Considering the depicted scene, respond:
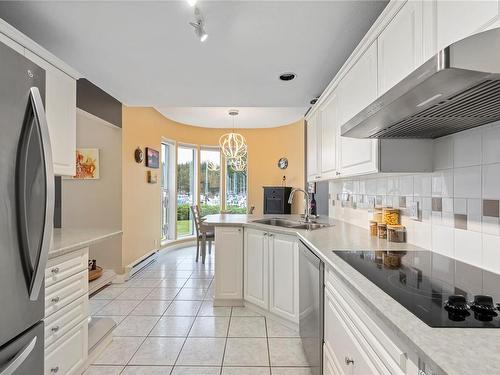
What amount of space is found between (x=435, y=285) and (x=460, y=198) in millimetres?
566

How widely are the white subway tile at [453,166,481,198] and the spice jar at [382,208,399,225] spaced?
51cm

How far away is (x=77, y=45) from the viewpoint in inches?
83.7

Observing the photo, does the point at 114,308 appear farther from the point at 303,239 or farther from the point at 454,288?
the point at 454,288

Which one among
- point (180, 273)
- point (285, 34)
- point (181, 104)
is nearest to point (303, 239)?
point (285, 34)

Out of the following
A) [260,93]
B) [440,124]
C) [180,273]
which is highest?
[260,93]

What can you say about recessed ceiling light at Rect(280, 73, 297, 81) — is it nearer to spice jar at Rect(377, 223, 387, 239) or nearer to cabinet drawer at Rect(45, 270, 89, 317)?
spice jar at Rect(377, 223, 387, 239)

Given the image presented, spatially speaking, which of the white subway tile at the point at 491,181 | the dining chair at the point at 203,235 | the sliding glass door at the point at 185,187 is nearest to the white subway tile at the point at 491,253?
the white subway tile at the point at 491,181

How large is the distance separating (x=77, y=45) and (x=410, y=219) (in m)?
2.73

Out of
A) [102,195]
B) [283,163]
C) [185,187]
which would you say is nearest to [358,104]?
[102,195]

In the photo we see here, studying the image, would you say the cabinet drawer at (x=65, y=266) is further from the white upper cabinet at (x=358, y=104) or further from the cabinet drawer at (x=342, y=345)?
the white upper cabinet at (x=358, y=104)

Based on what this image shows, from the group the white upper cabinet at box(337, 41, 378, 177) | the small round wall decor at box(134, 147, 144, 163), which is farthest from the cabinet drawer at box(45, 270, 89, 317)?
the small round wall decor at box(134, 147, 144, 163)

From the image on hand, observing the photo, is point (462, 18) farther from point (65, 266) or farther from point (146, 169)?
point (146, 169)

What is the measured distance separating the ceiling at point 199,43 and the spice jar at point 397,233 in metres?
1.40

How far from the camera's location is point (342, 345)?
122cm
